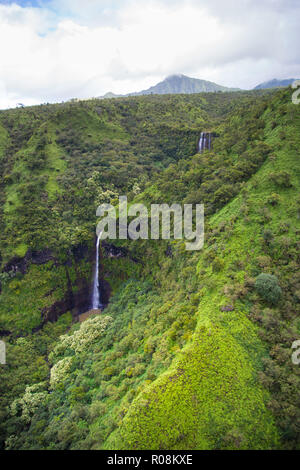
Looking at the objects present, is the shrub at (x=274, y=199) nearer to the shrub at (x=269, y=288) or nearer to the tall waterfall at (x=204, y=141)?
the shrub at (x=269, y=288)

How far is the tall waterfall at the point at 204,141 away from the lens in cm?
4505

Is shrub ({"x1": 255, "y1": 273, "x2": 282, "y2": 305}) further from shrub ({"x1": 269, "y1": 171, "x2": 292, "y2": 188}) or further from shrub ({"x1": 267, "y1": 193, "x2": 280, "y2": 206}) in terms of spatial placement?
shrub ({"x1": 269, "y1": 171, "x2": 292, "y2": 188})

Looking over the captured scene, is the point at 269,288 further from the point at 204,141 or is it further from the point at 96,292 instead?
the point at 204,141

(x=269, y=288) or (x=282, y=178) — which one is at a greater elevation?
(x=282, y=178)

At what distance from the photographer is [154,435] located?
10.9 meters

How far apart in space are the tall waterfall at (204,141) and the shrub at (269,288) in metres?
34.4

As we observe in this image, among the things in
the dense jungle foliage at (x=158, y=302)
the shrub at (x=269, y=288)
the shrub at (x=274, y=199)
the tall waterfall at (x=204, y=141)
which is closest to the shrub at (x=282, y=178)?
the dense jungle foliage at (x=158, y=302)

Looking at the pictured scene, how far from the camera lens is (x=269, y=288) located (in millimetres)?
14789

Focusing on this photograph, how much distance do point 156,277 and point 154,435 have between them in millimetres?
17293

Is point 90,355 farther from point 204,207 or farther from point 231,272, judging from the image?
point 204,207

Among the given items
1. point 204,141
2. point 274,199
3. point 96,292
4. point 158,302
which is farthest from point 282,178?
point 204,141

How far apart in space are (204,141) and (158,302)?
1333 inches

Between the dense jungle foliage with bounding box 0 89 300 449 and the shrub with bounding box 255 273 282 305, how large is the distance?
0.25 ft
